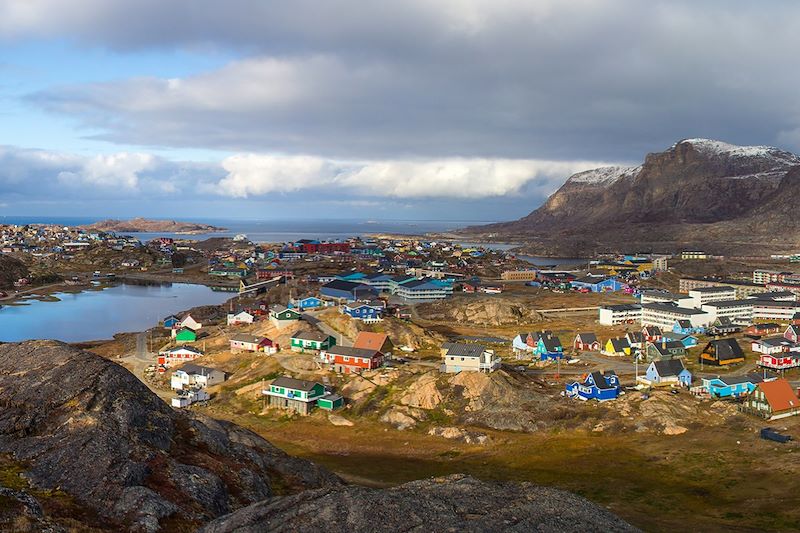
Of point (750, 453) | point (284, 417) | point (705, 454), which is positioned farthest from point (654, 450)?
point (284, 417)

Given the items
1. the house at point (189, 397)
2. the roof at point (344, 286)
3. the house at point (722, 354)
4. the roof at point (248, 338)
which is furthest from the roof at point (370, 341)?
the roof at point (344, 286)

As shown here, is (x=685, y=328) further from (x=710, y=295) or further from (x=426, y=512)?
(x=426, y=512)

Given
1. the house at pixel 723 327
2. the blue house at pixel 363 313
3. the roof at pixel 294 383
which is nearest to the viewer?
the roof at pixel 294 383

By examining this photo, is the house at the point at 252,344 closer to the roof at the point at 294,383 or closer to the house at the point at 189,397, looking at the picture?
the house at the point at 189,397

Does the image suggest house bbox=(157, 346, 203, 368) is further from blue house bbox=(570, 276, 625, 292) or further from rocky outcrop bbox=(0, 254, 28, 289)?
rocky outcrop bbox=(0, 254, 28, 289)

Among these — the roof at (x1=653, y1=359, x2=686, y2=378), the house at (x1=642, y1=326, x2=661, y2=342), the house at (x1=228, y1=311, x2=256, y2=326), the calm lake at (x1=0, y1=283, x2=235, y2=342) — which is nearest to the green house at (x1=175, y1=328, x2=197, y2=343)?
the house at (x1=228, y1=311, x2=256, y2=326)

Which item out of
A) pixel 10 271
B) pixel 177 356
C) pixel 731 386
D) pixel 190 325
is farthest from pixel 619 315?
pixel 10 271
